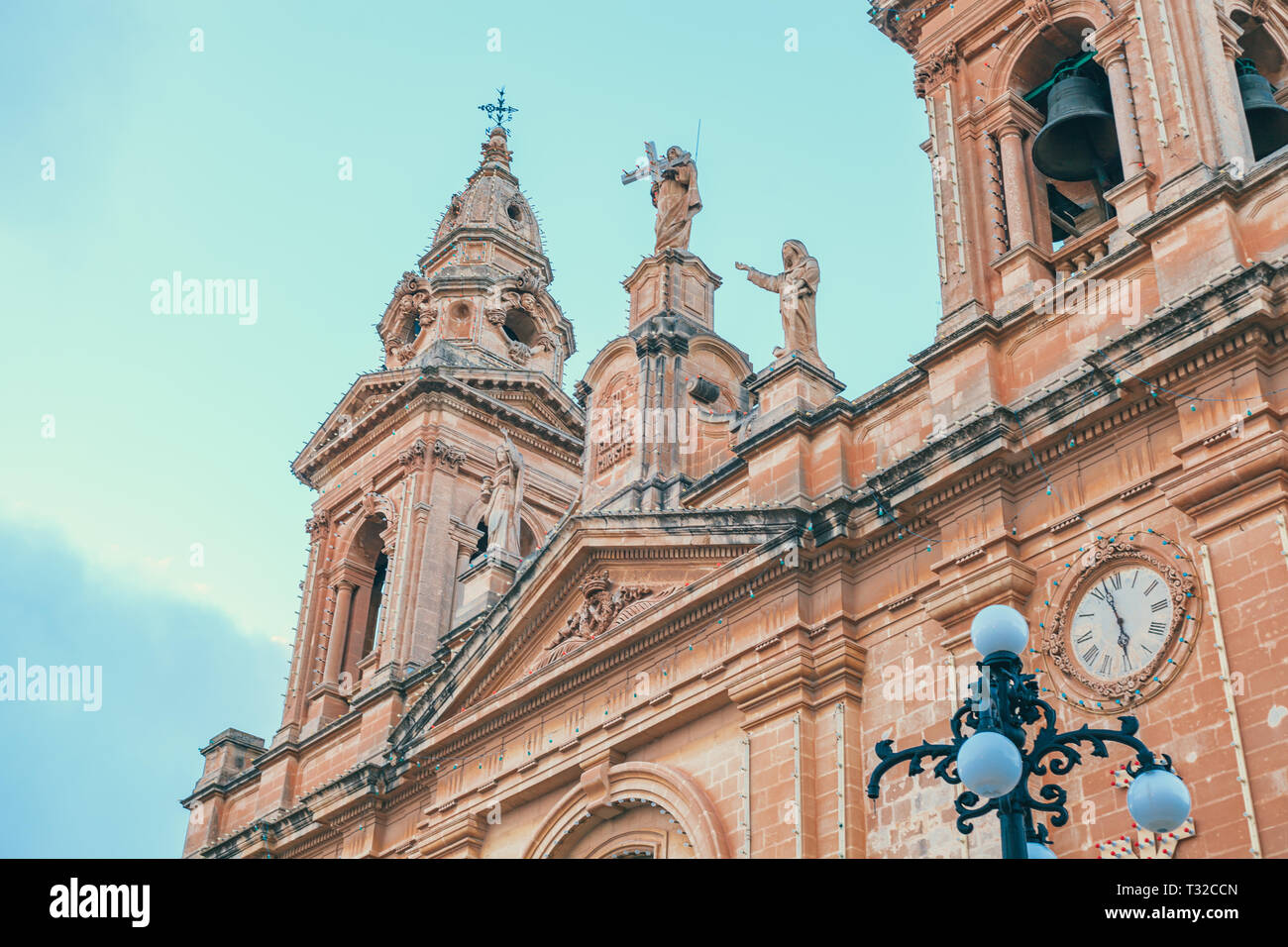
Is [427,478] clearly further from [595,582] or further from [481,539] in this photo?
[595,582]

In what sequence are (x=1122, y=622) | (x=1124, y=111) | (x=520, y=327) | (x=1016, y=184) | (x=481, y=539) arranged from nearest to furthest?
1. (x=1122, y=622)
2. (x=1124, y=111)
3. (x=1016, y=184)
4. (x=481, y=539)
5. (x=520, y=327)

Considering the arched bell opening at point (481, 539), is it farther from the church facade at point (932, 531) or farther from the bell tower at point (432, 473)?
the church facade at point (932, 531)

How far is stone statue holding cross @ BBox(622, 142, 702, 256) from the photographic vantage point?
69.7 ft

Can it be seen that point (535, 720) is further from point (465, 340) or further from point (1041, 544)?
point (465, 340)

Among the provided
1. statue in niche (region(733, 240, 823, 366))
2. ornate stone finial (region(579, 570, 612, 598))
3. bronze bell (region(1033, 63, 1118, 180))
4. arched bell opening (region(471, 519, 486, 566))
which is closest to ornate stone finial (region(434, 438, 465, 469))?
arched bell opening (region(471, 519, 486, 566))

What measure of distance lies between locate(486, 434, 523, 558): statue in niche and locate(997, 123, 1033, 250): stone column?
827 cm

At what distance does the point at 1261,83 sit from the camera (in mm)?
16625

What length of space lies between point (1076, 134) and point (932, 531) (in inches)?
193

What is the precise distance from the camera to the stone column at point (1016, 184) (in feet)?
Answer: 55.8

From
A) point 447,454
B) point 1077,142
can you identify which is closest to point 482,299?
point 447,454

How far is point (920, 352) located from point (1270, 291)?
4.09 metres
